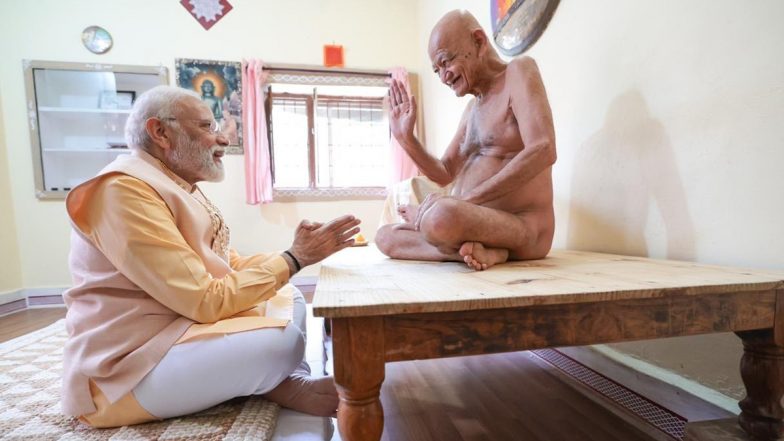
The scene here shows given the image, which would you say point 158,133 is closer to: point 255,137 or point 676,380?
point 676,380

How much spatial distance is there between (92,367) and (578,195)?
66.9 inches

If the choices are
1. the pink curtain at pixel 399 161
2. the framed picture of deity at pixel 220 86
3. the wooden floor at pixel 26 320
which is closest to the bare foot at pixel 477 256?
the wooden floor at pixel 26 320

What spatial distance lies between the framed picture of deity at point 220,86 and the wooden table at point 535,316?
3.28m

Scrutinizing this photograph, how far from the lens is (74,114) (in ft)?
11.0

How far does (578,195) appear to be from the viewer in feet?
5.10

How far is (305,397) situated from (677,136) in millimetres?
1322

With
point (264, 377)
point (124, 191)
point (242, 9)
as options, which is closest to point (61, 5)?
point (242, 9)

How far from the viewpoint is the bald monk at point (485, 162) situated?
0.91m

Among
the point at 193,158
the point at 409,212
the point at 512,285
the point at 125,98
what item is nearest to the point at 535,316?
the point at 512,285

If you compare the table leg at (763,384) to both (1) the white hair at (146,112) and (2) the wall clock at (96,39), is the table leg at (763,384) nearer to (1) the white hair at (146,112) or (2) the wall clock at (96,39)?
(1) the white hair at (146,112)

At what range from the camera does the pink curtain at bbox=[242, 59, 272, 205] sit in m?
3.50

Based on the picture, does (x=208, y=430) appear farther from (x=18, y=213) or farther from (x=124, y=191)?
(x=18, y=213)

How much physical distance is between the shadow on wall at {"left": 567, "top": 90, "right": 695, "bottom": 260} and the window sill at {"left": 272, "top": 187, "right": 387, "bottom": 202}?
2522mm

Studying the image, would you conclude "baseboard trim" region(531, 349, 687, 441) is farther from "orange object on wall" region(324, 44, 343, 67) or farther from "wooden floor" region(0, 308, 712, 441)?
"orange object on wall" region(324, 44, 343, 67)
